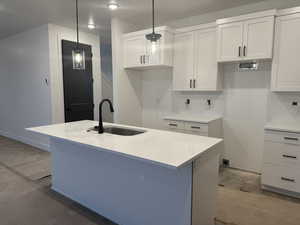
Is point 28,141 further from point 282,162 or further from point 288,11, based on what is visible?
point 288,11

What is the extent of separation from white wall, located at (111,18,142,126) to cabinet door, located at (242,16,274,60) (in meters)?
2.19

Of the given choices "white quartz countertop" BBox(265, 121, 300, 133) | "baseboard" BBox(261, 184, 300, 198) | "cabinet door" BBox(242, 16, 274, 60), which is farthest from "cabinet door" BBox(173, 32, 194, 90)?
"baseboard" BBox(261, 184, 300, 198)

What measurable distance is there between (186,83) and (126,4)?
1.61m

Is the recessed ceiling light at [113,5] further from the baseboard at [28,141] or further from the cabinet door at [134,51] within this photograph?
the baseboard at [28,141]

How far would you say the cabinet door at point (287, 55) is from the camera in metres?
2.67

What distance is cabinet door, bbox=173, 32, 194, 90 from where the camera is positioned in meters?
3.59

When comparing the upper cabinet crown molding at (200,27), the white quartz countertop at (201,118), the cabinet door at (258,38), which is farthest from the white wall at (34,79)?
the cabinet door at (258,38)

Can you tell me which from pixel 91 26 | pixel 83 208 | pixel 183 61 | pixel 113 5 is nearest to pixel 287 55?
pixel 183 61

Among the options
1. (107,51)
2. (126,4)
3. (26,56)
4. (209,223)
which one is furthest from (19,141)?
(209,223)

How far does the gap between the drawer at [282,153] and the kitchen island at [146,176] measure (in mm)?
1255

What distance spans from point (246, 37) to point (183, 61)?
3.56ft

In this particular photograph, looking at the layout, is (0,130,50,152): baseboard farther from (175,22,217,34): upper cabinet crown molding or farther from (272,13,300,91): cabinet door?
(272,13,300,91): cabinet door

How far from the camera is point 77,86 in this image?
4.67 m

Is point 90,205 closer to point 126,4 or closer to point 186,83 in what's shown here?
point 186,83
